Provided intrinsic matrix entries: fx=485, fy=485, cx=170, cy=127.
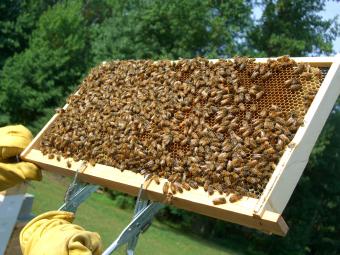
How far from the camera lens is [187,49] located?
27.2 metres

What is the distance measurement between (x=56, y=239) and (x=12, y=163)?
6.74 ft

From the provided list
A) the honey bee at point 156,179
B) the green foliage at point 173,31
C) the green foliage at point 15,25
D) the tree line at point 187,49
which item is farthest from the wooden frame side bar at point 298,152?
the green foliage at point 15,25

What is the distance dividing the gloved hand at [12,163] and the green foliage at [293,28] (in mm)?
23438

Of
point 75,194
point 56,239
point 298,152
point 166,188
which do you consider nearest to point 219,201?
point 166,188

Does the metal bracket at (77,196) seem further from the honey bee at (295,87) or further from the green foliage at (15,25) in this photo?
the green foliage at (15,25)

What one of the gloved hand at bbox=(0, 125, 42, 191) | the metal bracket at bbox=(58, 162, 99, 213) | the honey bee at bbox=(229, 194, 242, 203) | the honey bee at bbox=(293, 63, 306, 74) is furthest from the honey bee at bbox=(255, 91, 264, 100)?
the gloved hand at bbox=(0, 125, 42, 191)

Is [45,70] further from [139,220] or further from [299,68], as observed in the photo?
[299,68]

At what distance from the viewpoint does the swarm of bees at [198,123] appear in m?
3.32

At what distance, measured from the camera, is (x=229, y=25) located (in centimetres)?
2812

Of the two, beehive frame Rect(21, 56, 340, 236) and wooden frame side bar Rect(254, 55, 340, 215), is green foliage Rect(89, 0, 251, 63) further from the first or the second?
wooden frame side bar Rect(254, 55, 340, 215)

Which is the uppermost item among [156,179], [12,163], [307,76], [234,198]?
[307,76]

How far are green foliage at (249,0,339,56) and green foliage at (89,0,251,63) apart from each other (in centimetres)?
128

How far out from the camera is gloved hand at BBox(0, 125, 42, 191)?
185 inches

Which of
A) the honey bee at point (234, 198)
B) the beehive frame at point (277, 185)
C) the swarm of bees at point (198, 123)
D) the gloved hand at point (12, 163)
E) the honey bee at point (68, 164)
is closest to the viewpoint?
the beehive frame at point (277, 185)
